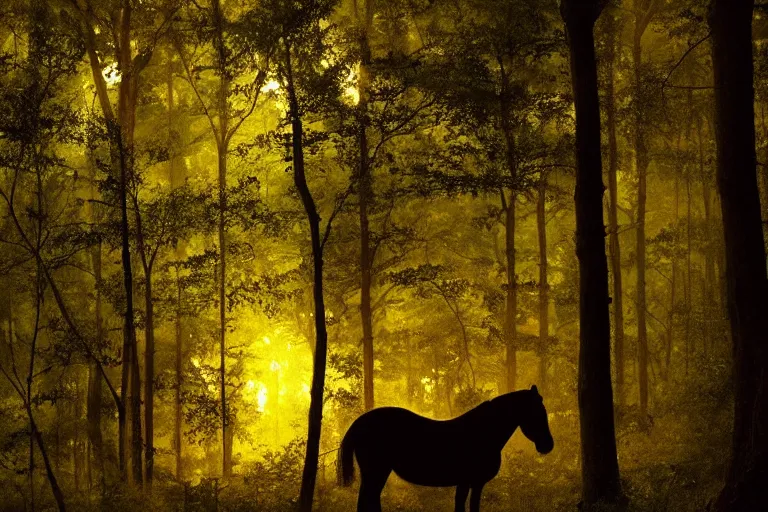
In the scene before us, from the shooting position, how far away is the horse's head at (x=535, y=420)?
9078 mm

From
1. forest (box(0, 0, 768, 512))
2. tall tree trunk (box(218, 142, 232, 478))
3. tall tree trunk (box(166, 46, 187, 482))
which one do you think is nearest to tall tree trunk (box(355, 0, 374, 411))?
forest (box(0, 0, 768, 512))

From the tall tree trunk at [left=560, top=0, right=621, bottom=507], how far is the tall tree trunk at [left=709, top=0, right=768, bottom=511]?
66.6 inches

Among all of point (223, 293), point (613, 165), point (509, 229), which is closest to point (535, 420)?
point (509, 229)

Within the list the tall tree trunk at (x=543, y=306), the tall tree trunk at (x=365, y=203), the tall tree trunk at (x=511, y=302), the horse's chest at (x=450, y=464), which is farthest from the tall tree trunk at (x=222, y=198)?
the horse's chest at (x=450, y=464)

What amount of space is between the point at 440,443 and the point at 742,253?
182 inches

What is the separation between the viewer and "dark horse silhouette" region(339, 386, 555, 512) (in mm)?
9172

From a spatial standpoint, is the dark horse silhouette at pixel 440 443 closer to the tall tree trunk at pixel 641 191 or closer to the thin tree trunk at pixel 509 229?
the thin tree trunk at pixel 509 229

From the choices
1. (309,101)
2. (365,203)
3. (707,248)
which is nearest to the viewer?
(309,101)

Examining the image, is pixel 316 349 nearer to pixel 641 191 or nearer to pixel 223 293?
pixel 223 293

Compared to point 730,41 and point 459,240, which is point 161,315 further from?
point 730,41

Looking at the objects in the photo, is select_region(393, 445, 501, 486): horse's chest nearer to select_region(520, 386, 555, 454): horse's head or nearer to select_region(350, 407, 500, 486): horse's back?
select_region(350, 407, 500, 486): horse's back

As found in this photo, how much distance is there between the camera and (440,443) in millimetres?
9297

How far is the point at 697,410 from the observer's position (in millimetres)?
15156

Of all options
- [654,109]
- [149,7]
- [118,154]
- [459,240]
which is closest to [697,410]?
[654,109]
